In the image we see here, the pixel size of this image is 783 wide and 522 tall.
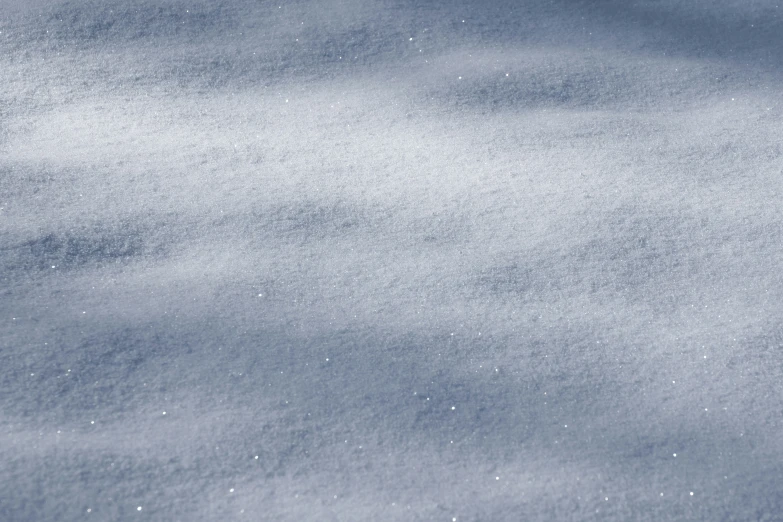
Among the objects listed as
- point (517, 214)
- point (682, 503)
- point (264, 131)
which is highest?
point (264, 131)

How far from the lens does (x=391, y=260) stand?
1034 millimetres

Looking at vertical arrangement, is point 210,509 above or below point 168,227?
below

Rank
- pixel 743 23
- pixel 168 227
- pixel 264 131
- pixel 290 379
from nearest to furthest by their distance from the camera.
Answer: pixel 290 379 < pixel 168 227 < pixel 264 131 < pixel 743 23

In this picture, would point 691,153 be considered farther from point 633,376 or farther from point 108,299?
point 108,299

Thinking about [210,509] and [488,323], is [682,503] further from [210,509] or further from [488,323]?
[210,509]

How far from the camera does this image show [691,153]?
120cm

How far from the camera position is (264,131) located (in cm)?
120

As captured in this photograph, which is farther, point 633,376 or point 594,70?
point 594,70

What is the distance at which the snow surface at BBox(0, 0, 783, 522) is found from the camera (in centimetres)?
82

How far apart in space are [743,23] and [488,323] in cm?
86

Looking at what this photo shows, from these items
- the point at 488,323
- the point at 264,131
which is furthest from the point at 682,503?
the point at 264,131

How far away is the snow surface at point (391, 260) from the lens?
817mm

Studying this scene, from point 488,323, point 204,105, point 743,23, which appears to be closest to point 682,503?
point 488,323

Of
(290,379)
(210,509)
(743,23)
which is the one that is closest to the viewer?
(210,509)
